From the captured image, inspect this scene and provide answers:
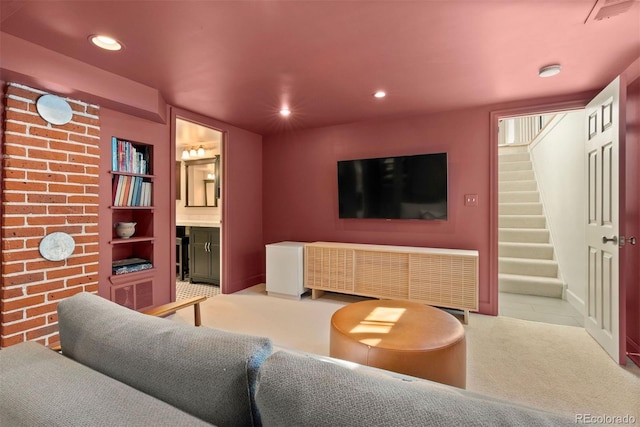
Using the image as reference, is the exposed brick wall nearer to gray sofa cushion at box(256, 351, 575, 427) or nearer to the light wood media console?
the light wood media console

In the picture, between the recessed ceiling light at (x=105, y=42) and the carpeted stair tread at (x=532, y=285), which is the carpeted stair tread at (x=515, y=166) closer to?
the carpeted stair tread at (x=532, y=285)

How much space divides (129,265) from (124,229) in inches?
13.9

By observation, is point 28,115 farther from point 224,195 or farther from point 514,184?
point 514,184

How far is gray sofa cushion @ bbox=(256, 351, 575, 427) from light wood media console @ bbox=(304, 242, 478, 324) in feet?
8.77

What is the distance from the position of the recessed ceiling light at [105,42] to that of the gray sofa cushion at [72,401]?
1985mm

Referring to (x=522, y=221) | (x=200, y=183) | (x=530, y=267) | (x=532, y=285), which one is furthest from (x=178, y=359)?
(x=522, y=221)

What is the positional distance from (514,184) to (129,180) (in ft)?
18.6

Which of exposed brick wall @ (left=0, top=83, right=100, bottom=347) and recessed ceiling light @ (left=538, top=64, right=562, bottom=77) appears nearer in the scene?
exposed brick wall @ (left=0, top=83, right=100, bottom=347)

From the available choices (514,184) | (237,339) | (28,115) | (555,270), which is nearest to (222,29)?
(28,115)

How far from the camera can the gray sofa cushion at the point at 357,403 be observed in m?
0.48

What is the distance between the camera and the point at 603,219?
7.84ft

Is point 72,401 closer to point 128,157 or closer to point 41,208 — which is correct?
point 41,208

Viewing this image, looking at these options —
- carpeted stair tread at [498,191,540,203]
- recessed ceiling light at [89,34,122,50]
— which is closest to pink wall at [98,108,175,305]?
recessed ceiling light at [89,34,122,50]

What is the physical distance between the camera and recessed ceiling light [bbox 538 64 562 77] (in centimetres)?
232
